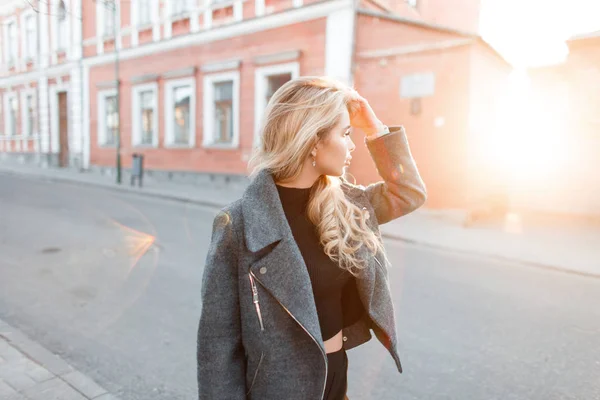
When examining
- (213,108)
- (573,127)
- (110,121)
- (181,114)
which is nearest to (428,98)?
(573,127)

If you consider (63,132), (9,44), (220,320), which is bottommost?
(220,320)

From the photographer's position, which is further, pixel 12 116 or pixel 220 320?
pixel 12 116

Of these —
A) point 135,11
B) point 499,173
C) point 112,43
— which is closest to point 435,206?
point 499,173

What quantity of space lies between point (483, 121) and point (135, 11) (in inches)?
564

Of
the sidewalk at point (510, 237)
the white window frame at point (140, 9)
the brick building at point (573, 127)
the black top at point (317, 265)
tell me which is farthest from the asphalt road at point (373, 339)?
the white window frame at point (140, 9)

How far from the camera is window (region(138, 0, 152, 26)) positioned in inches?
719

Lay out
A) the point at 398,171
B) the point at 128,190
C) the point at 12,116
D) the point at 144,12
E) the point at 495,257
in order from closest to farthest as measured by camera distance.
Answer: the point at 398,171 < the point at 495,257 < the point at 128,190 < the point at 144,12 < the point at 12,116

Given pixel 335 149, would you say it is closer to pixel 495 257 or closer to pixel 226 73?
pixel 495 257

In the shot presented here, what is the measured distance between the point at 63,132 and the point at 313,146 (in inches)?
1009

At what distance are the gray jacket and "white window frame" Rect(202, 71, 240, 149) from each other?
1451cm

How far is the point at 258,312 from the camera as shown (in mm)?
1487

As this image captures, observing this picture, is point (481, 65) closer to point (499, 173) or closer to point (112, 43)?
point (499, 173)

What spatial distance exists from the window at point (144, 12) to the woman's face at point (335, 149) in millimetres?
18992

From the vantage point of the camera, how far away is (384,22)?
12273 mm
